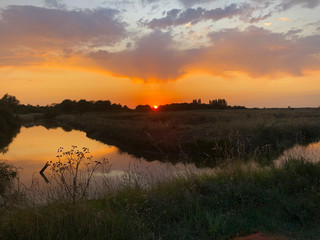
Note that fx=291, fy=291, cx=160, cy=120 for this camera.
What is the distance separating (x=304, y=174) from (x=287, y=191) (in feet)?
Result: 2.75

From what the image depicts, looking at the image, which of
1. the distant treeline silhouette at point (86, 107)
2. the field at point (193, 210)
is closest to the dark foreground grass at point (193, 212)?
the field at point (193, 210)

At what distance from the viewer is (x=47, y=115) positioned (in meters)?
95.5

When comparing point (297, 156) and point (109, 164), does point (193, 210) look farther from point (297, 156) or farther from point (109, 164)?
point (109, 164)

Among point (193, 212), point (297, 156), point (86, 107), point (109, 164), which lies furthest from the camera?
point (86, 107)

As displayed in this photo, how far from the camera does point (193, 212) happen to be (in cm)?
461

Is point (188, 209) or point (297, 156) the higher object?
point (297, 156)

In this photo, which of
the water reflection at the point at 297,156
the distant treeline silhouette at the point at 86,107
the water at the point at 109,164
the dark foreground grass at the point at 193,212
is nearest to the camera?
the dark foreground grass at the point at 193,212

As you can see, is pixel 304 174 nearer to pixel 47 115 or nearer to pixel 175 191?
pixel 175 191

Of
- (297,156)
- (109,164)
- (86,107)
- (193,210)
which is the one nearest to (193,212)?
(193,210)

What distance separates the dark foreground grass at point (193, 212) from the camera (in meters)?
3.90

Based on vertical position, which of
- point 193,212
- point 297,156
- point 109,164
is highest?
point 297,156

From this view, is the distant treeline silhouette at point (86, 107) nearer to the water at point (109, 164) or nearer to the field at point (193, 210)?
the water at point (109, 164)

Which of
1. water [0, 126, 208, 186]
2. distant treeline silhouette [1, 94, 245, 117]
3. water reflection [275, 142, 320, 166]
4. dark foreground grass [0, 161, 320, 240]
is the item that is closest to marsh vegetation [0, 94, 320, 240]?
dark foreground grass [0, 161, 320, 240]

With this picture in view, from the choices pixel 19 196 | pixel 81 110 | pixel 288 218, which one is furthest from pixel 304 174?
pixel 81 110
